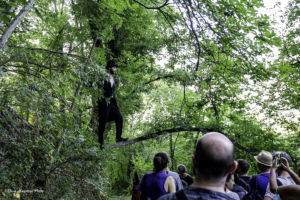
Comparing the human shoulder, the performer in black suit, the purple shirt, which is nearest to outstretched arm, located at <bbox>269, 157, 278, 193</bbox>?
Result: the human shoulder

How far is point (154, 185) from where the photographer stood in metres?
3.29

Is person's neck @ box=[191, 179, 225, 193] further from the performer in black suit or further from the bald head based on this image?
the performer in black suit

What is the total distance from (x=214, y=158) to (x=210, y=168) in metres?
0.06

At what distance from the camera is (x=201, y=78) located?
823 cm

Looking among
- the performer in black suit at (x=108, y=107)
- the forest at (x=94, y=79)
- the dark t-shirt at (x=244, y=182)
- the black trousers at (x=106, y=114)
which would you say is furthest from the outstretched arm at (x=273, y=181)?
the black trousers at (x=106, y=114)

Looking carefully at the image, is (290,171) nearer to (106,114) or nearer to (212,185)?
(212,185)

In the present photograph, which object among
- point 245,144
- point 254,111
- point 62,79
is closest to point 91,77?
point 62,79

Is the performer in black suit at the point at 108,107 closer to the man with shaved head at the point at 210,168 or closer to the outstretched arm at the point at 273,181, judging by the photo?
the outstretched arm at the point at 273,181

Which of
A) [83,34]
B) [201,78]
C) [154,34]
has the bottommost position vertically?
[201,78]

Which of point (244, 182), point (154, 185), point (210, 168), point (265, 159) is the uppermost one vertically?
point (210, 168)

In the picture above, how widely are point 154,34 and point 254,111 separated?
255 inches

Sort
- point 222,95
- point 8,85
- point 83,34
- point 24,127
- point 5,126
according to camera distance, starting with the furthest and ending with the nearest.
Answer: point 222,95 < point 83,34 < point 24,127 < point 5,126 < point 8,85

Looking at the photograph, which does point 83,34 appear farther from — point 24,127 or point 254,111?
point 254,111

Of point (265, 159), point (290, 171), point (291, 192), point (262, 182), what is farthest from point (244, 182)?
point (291, 192)
